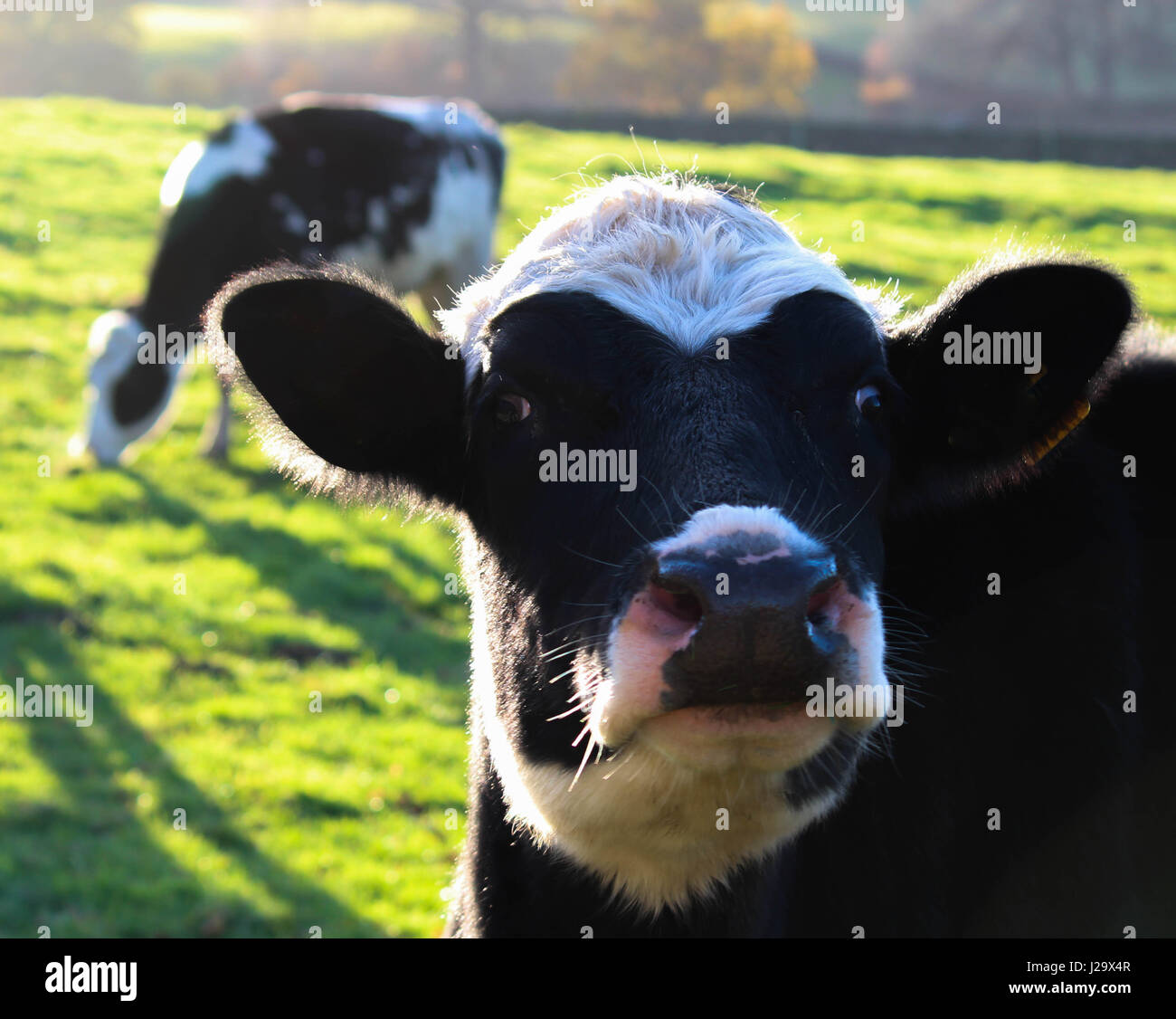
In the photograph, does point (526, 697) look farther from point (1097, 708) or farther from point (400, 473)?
point (1097, 708)

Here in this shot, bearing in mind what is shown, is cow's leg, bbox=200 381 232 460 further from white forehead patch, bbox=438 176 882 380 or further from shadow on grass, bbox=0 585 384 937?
white forehead patch, bbox=438 176 882 380

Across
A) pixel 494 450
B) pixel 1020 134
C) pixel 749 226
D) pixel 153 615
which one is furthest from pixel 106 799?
pixel 1020 134

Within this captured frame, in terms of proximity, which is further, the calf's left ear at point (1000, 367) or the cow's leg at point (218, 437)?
the cow's leg at point (218, 437)

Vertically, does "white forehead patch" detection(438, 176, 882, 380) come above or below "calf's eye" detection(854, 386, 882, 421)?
above

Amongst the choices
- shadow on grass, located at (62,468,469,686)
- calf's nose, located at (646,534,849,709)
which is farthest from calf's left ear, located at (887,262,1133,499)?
shadow on grass, located at (62,468,469,686)

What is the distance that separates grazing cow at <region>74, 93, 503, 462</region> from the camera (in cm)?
1037

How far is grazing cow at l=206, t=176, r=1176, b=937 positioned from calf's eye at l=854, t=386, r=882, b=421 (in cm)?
1

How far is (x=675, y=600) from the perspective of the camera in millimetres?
2266

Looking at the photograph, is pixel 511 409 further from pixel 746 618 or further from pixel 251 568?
pixel 251 568

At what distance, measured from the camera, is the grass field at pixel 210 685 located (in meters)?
5.28

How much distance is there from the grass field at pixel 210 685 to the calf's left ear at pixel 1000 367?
18 centimetres

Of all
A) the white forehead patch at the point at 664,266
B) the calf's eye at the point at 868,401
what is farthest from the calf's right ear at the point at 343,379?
the calf's eye at the point at 868,401

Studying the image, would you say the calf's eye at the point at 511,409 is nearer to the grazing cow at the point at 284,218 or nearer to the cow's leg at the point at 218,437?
the grazing cow at the point at 284,218

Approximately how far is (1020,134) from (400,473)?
26449 millimetres
